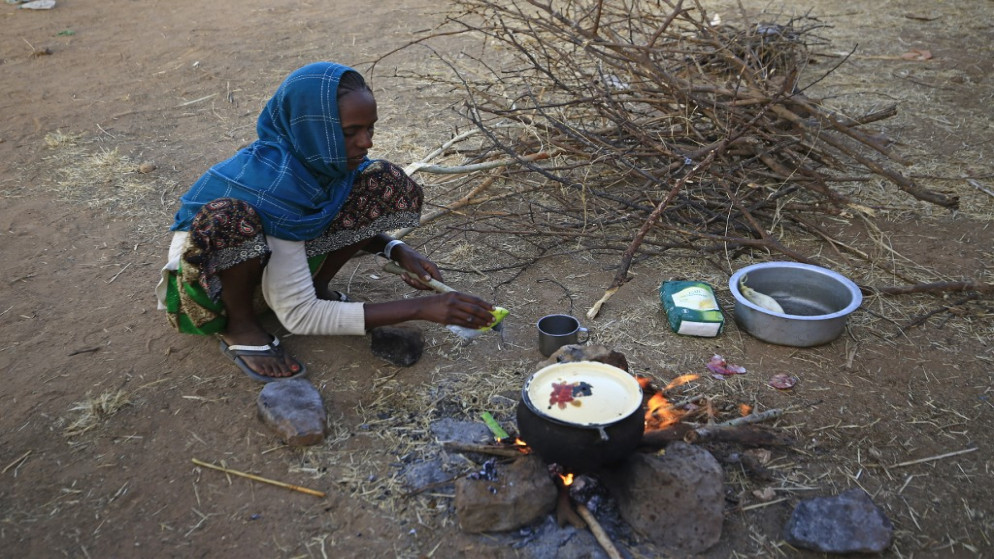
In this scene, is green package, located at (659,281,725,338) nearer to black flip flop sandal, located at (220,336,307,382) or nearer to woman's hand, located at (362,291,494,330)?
woman's hand, located at (362,291,494,330)

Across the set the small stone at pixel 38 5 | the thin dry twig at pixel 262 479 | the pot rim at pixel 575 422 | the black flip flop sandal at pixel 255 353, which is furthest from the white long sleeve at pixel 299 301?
the small stone at pixel 38 5

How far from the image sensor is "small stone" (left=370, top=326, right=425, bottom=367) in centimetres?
280

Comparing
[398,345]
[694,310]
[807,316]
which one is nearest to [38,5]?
A: [398,345]

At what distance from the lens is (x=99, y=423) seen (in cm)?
249

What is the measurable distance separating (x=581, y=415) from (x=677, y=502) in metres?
0.35

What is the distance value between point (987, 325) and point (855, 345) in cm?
59

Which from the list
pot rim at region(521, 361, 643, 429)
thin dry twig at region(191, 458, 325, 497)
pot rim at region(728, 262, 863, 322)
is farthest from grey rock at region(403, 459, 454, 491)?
pot rim at region(728, 262, 863, 322)

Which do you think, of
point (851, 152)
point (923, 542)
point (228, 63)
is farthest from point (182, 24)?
point (923, 542)

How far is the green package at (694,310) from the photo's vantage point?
115 inches

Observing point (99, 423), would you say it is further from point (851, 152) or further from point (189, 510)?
point (851, 152)

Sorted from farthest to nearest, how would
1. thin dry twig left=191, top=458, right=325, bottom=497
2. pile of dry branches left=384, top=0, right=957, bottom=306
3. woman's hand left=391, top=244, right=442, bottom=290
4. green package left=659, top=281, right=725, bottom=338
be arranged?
1. pile of dry branches left=384, top=0, right=957, bottom=306
2. woman's hand left=391, top=244, right=442, bottom=290
3. green package left=659, top=281, right=725, bottom=338
4. thin dry twig left=191, top=458, right=325, bottom=497

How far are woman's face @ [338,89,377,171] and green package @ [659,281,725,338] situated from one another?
139 cm

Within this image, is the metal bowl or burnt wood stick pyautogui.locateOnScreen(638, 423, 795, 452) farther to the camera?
the metal bowl

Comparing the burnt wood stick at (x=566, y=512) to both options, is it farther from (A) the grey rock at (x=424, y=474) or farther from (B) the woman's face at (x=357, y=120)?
(B) the woman's face at (x=357, y=120)
